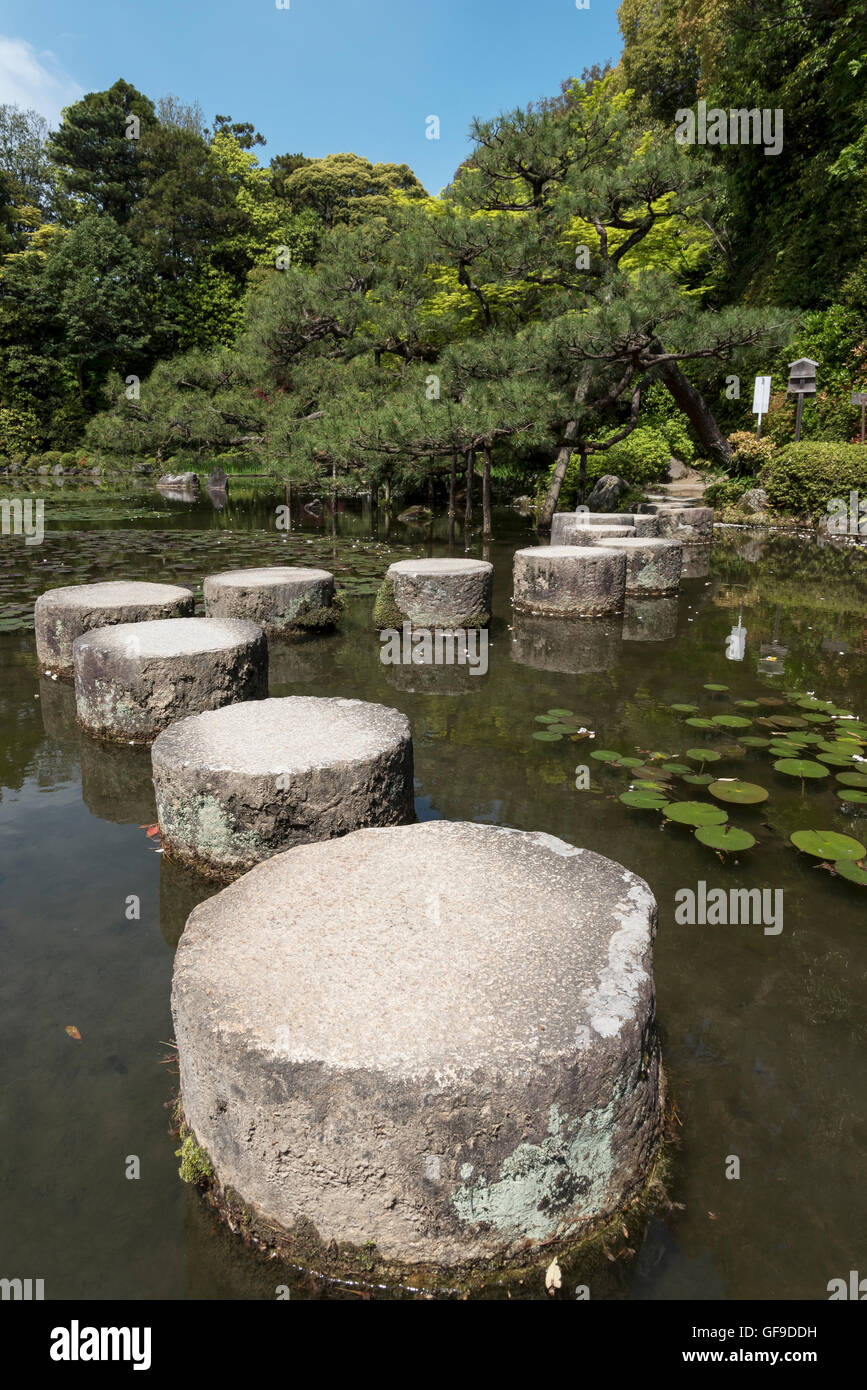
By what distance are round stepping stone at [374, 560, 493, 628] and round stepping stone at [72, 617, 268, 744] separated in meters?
2.48

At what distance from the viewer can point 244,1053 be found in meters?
1.64

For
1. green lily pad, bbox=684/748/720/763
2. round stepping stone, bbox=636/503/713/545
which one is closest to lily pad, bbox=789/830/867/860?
green lily pad, bbox=684/748/720/763

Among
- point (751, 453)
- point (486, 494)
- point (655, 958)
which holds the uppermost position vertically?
point (751, 453)

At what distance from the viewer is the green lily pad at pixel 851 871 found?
3023 millimetres

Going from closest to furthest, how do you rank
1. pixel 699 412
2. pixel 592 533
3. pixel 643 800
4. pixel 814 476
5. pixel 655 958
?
pixel 655 958, pixel 643 800, pixel 592 533, pixel 814 476, pixel 699 412

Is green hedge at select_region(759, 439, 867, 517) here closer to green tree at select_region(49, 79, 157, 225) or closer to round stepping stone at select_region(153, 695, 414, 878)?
round stepping stone at select_region(153, 695, 414, 878)

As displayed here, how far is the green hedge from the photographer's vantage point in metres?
13.6

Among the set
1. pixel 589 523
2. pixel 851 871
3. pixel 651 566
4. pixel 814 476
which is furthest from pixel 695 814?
pixel 814 476

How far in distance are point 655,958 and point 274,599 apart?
4.69m

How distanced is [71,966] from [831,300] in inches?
764

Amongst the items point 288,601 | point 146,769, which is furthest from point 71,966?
point 288,601

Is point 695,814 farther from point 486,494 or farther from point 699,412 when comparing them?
point 699,412

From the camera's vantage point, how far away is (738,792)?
3676 millimetres
